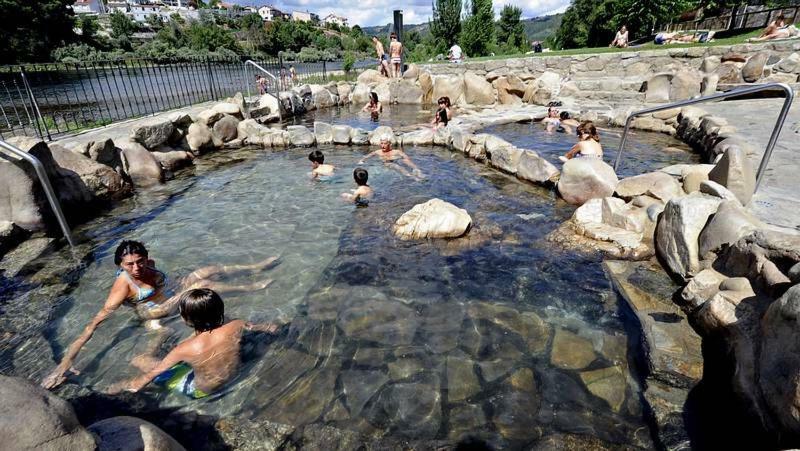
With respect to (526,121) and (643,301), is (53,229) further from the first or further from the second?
(526,121)

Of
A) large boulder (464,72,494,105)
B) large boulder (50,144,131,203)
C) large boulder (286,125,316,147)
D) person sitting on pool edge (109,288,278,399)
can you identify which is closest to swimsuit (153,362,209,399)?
person sitting on pool edge (109,288,278,399)

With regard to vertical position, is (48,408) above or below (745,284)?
above

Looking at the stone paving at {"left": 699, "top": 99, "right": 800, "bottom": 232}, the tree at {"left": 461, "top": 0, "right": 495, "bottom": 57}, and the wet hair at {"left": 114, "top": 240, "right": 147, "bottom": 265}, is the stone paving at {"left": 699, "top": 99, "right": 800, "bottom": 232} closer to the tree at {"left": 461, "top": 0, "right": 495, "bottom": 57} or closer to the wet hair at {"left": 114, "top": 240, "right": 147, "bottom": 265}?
the wet hair at {"left": 114, "top": 240, "right": 147, "bottom": 265}

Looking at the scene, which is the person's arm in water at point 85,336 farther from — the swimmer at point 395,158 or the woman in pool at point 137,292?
the swimmer at point 395,158

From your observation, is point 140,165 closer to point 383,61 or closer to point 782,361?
point 782,361

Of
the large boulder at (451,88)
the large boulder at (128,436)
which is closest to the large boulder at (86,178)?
the large boulder at (128,436)

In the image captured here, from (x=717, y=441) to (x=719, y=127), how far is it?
7.41m

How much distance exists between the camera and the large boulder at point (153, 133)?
28.2 feet

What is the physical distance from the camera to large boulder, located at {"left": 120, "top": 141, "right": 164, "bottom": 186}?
8.09m

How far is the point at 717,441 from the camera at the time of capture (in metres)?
2.47

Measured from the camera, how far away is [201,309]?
3.09 metres

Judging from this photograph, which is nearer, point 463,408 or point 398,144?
point 463,408

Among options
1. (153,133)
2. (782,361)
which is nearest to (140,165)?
(153,133)

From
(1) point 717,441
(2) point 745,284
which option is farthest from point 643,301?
(1) point 717,441
